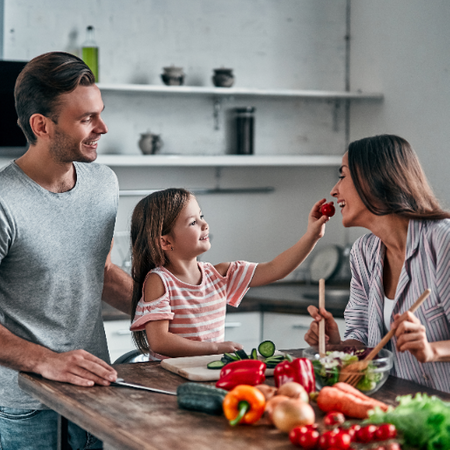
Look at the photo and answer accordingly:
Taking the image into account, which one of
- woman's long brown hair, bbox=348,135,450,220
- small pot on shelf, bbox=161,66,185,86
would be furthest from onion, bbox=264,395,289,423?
small pot on shelf, bbox=161,66,185,86

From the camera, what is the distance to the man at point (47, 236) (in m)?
1.95

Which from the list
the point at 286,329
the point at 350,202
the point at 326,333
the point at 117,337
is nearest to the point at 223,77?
the point at 286,329

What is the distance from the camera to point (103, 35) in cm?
379

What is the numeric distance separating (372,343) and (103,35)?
2.54 metres

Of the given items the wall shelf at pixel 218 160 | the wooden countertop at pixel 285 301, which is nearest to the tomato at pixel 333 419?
the wooden countertop at pixel 285 301

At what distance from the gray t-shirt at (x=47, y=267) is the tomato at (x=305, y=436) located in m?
0.97

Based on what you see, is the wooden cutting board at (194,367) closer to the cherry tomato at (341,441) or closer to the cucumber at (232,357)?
the cucumber at (232,357)

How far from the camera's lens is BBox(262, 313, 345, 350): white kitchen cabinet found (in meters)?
3.57

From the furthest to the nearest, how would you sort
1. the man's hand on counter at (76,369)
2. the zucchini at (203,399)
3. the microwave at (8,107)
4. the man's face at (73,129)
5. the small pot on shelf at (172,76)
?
the small pot on shelf at (172,76) → the microwave at (8,107) → the man's face at (73,129) → the man's hand on counter at (76,369) → the zucchini at (203,399)

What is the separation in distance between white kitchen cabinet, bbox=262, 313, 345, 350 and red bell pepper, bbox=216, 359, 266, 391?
2.00m

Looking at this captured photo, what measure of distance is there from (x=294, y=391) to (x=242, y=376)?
0.64 ft

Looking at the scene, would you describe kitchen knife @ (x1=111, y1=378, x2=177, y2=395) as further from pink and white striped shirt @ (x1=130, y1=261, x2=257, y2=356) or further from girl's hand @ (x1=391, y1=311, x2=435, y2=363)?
girl's hand @ (x1=391, y1=311, x2=435, y2=363)

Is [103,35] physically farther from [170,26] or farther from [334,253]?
[334,253]

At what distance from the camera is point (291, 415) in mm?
1300
